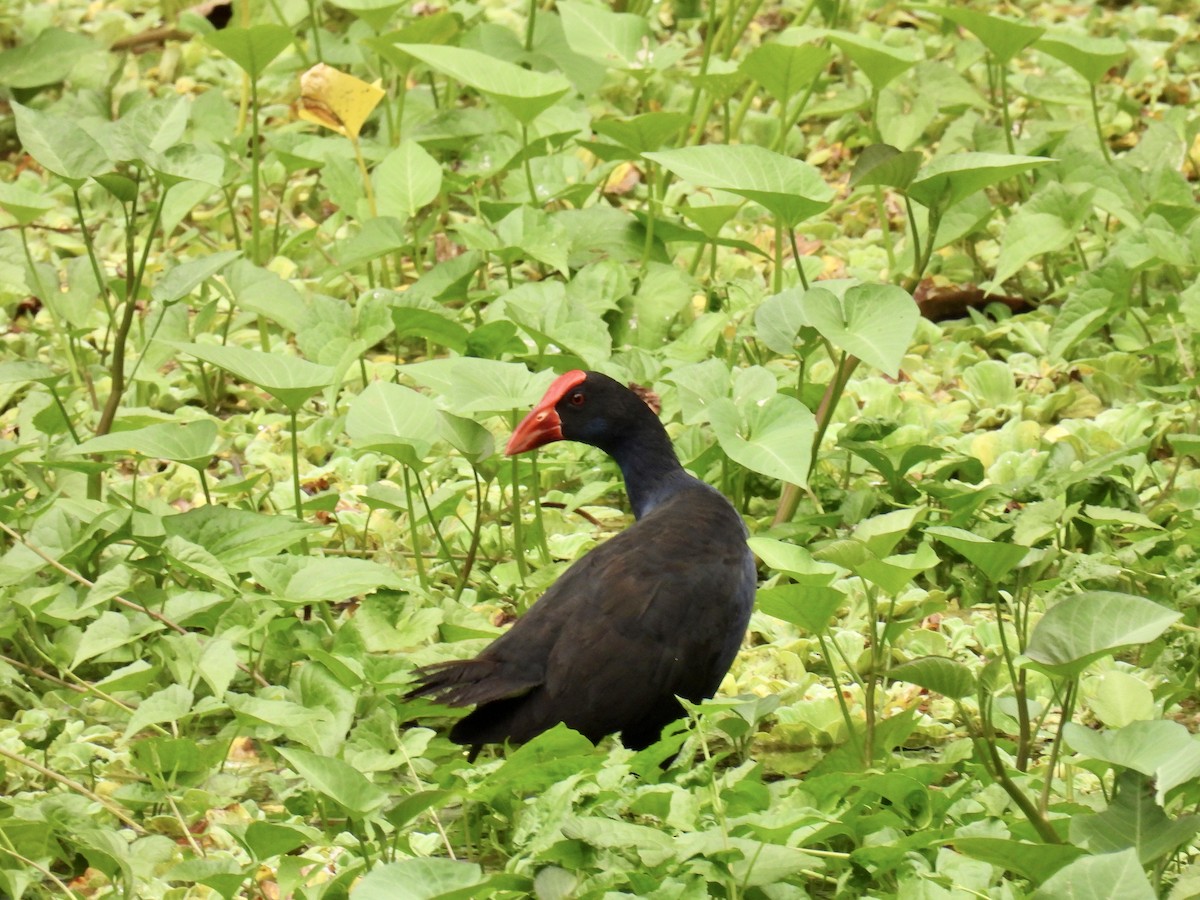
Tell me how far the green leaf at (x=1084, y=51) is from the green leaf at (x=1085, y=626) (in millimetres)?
2658

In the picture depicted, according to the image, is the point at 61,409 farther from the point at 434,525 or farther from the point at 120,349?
the point at 434,525

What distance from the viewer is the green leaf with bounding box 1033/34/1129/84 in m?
4.57

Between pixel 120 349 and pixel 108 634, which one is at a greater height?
pixel 120 349

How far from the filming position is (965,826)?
2523mm

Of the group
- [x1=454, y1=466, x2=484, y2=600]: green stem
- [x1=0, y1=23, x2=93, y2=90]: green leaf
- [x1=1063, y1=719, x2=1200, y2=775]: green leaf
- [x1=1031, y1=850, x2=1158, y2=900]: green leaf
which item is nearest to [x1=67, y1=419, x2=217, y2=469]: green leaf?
[x1=454, y1=466, x2=484, y2=600]: green stem

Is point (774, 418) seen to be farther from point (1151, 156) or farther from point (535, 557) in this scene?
point (1151, 156)

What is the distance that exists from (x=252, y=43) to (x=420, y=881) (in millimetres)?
2975

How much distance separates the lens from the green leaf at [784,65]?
4.32 metres

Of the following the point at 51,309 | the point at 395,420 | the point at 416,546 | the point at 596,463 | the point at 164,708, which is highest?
the point at 395,420

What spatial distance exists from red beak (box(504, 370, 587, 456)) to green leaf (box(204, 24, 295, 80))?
156cm

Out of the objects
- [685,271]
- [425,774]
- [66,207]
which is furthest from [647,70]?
[425,774]

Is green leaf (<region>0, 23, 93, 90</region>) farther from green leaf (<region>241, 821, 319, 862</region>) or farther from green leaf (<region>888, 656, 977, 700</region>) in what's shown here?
green leaf (<region>888, 656, 977, 700</region>)

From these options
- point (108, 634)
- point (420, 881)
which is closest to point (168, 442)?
point (108, 634)

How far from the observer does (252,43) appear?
14.8ft
